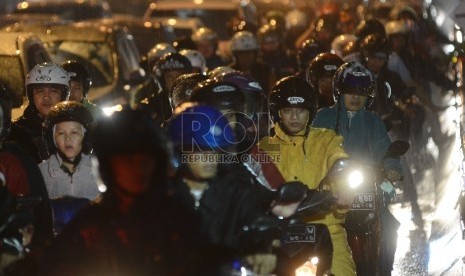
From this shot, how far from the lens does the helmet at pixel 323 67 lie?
13.5 metres

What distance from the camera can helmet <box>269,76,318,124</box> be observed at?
962 cm

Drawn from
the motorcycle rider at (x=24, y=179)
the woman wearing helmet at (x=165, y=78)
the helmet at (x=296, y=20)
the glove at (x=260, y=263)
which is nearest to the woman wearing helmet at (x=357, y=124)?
the woman wearing helmet at (x=165, y=78)

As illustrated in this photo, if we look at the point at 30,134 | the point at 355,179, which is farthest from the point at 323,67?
the point at 355,179

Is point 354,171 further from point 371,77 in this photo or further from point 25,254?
point 371,77

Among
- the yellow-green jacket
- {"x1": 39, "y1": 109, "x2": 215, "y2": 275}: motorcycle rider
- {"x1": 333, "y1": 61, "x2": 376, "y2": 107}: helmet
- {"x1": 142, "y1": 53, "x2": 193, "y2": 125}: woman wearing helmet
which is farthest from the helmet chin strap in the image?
{"x1": 142, "y1": 53, "x2": 193, "y2": 125}: woman wearing helmet

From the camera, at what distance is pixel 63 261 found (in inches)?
252

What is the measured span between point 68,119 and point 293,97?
1.52 metres

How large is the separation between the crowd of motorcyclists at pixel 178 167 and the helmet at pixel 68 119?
0.01 m

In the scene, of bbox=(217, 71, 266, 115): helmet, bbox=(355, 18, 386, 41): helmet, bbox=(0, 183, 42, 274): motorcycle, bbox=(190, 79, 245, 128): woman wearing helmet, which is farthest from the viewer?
bbox=(355, 18, 386, 41): helmet

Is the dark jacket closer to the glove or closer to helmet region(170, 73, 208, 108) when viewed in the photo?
helmet region(170, 73, 208, 108)

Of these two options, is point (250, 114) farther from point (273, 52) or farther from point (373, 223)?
point (273, 52)

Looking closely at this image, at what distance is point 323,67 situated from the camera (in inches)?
533

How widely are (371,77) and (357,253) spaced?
197 cm

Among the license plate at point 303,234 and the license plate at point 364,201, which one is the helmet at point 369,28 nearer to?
the license plate at point 364,201
